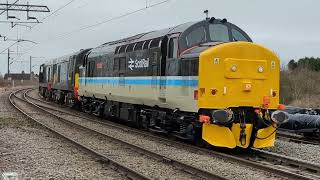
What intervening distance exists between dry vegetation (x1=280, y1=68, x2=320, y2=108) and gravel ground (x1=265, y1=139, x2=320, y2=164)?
88.1 feet

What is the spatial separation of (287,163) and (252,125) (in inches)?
64.3

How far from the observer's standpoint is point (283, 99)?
43.7m

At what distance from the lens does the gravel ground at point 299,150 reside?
12.6 meters

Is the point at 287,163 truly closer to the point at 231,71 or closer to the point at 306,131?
the point at 231,71

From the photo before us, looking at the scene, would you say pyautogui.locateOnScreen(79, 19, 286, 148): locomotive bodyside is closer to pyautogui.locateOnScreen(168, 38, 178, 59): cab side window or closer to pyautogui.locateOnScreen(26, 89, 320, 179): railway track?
pyautogui.locateOnScreen(168, 38, 178, 59): cab side window

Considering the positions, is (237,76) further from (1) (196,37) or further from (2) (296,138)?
(2) (296,138)

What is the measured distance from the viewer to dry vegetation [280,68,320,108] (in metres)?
42.9

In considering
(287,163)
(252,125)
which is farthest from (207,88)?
(287,163)

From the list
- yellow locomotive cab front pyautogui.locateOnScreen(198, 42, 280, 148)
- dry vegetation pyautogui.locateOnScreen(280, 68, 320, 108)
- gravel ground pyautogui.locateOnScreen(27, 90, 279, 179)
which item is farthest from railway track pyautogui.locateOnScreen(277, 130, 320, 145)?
dry vegetation pyautogui.locateOnScreen(280, 68, 320, 108)

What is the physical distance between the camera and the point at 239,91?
41.6ft

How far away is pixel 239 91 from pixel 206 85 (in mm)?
918

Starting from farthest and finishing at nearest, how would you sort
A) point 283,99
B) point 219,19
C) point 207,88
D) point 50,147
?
point 283,99 → point 219,19 → point 50,147 → point 207,88

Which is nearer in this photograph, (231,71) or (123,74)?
(231,71)

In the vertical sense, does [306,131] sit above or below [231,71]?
below
